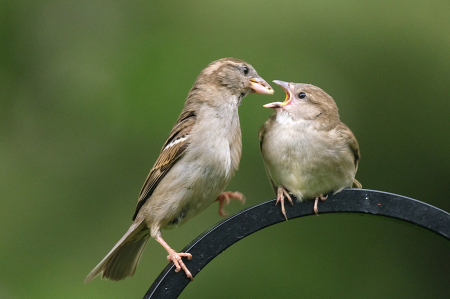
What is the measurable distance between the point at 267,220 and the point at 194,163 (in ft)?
1.63

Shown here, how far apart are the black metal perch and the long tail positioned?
0.51 m

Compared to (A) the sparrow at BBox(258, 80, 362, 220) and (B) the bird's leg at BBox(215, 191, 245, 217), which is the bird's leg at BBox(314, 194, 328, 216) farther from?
(B) the bird's leg at BBox(215, 191, 245, 217)

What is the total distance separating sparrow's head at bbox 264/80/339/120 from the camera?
2.33m

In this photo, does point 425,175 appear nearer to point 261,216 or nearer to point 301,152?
point 301,152

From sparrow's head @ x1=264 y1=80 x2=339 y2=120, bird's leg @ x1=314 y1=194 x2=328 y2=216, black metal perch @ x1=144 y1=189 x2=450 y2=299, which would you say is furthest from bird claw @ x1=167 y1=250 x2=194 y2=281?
sparrow's head @ x1=264 y1=80 x2=339 y2=120

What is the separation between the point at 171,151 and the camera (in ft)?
7.50

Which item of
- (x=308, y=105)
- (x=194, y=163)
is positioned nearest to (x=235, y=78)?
(x=308, y=105)

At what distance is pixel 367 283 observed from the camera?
11.0ft

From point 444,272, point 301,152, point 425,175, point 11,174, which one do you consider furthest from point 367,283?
point 11,174

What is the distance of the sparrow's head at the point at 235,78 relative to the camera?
241cm

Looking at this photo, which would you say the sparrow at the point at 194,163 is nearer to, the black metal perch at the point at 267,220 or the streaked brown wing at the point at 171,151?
the streaked brown wing at the point at 171,151

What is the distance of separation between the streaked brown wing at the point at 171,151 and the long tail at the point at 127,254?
104 millimetres

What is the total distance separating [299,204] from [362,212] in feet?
0.87

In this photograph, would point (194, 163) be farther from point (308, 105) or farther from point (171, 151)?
point (308, 105)
